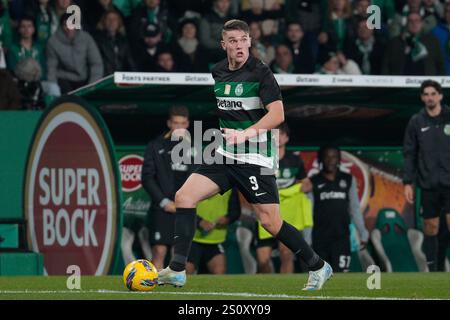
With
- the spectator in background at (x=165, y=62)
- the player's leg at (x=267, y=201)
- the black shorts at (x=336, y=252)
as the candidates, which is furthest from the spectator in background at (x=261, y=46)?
the player's leg at (x=267, y=201)

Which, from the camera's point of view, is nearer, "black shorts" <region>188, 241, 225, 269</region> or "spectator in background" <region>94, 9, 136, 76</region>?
"black shorts" <region>188, 241, 225, 269</region>

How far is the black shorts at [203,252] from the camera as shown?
53.5 ft

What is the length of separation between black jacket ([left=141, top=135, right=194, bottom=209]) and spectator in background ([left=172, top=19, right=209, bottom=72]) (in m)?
2.50

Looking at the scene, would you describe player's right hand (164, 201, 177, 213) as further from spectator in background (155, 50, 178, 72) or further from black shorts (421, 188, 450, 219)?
black shorts (421, 188, 450, 219)

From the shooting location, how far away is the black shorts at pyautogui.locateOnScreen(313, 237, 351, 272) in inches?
658

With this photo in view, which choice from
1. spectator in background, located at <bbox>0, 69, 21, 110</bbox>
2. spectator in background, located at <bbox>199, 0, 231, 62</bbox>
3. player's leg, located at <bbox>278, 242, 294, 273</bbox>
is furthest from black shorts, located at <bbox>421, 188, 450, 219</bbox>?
spectator in background, located at <bbox>0, 69, 21, 110</bbox>

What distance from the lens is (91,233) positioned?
16.1 m

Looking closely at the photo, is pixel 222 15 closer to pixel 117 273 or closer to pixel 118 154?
pixel 118 154

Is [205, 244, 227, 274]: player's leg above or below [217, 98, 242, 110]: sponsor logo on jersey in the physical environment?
below

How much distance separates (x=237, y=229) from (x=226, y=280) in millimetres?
4361

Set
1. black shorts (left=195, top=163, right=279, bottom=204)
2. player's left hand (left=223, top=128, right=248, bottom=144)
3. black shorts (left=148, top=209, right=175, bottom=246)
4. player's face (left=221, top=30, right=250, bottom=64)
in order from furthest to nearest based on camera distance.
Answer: black shorts (left=148, top=209, right=175, bottom=246), black shorts (left=195, top=163, right=279, bottom=204), player's face (left=221, top=30, right=250, bottom=64), player's left hand (left=223, top=128, right=248, bottom=144)
